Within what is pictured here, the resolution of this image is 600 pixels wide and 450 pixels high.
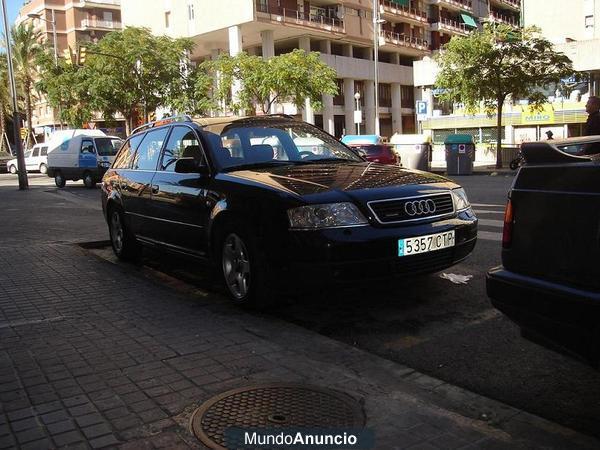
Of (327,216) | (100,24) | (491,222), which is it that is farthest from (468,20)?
(327,216)

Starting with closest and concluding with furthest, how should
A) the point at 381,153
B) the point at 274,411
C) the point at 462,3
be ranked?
the point at 274,411
the point at 381,153
the point at 462,3

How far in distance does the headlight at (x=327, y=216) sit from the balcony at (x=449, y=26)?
2480 inches

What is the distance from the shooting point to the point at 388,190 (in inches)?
183

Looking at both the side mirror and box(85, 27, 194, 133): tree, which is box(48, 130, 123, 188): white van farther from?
the side mirror

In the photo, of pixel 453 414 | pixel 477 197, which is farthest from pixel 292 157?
pixel 477 197

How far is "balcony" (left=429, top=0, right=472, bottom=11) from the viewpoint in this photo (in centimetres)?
6266

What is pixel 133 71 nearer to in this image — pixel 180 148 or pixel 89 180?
pixel 89 180

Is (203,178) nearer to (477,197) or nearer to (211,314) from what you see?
(211,314)

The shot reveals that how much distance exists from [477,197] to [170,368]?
1102 cm

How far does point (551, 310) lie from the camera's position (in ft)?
9.23

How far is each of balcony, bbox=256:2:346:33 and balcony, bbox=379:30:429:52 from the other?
23.8 feet

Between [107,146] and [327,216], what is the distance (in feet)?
68.6

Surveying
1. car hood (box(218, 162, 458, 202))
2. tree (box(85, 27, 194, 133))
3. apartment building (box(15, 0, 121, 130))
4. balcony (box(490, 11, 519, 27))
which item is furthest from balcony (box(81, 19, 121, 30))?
car hood (box(218, 162, 458, 202))

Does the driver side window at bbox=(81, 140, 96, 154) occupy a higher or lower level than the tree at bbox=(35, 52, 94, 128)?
lower
